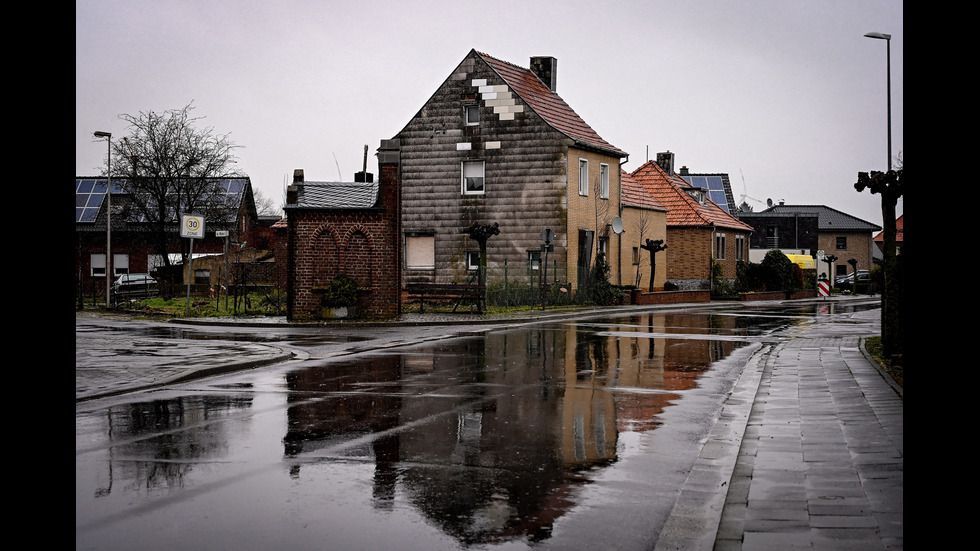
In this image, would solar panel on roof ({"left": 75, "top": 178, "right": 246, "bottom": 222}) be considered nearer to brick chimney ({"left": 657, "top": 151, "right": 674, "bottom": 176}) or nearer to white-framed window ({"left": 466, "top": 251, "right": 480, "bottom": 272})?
white-framed window ({"left": 466, "top": 251, "right": 480, "bottom": 272})

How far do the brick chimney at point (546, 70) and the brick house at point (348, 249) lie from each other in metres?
20.1

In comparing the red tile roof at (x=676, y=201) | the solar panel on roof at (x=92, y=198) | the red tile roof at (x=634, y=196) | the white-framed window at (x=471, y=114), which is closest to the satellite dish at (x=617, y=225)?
the red tile roof at (x=634, y=196)

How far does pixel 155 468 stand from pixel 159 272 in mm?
38229

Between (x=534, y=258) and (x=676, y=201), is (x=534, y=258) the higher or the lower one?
the lower one

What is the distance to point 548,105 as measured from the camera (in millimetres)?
43125

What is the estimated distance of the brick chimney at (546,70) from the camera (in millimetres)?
46750

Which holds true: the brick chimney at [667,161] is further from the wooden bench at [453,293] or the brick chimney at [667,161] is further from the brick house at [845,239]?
the wooden bench at [453,293]

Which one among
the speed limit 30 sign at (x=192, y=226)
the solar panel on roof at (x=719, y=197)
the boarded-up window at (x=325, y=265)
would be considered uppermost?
the solar panel on roof at (x=719, y=197)

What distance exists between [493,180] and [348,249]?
13.7m

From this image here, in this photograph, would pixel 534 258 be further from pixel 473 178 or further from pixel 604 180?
pixel 604 180

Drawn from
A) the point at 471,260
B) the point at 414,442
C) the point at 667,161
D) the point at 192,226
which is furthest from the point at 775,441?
the point at 667,161

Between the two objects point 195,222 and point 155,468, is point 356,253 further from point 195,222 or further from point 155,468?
point 155,468
